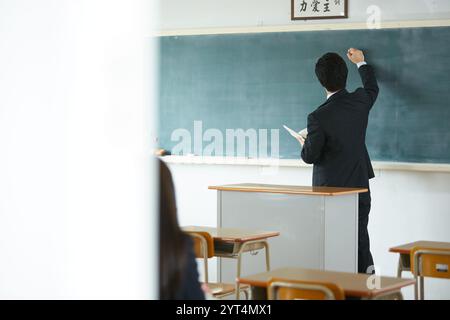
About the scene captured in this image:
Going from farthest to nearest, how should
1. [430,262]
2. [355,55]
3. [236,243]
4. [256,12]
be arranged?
[256,12]
[355,55]
[236,243]
[430,262]

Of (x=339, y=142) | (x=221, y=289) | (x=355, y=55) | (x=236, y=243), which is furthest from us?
(x=355, y=55)

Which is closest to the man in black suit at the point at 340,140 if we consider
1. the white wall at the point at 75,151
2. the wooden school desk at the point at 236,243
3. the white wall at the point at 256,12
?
the white wall at the point at 256,12

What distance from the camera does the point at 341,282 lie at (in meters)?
2.71

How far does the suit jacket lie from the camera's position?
4.72 metres

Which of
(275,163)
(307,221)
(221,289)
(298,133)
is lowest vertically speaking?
(221,289)

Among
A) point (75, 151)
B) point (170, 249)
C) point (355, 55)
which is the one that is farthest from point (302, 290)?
point (355, 55)

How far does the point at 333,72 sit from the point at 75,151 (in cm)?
359

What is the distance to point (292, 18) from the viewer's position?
562 centimetres

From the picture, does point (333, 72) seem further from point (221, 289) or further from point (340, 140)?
point (221, 289)

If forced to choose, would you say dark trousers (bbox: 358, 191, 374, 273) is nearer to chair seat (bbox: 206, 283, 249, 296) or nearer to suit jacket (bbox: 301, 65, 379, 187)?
suit jacket (bbox: 301, 65, 379, 187)

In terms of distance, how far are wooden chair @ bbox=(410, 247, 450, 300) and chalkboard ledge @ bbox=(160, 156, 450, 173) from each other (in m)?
1.65

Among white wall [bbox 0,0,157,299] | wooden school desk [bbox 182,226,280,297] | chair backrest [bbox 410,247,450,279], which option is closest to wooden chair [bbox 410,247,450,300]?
chair backrest [bbox 410,247,450,279]
